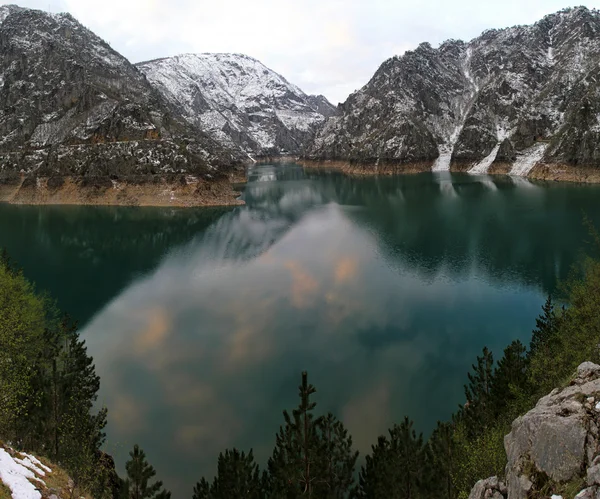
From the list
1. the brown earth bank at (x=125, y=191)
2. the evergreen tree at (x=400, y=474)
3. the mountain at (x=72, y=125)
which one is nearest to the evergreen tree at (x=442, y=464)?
the evergreen tree at (x=400, y=474)

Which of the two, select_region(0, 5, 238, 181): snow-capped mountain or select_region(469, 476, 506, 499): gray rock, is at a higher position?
select_region(0, 5, 238, 181): snow-capped mountain

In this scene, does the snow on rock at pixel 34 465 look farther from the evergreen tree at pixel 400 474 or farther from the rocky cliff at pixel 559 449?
the rocky cliff at pixel 559 449

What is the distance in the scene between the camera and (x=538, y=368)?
2580cm

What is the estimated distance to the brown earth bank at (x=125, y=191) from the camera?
128 meters

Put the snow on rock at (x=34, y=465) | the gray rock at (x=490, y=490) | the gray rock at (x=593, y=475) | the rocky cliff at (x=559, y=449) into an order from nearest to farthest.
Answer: the gray rock at (x=593, y=475) < the rocky cliff at (x=559, y=449) < the gray rock at (x=490, y=490) < the snow on rock at (x=34, y=465)

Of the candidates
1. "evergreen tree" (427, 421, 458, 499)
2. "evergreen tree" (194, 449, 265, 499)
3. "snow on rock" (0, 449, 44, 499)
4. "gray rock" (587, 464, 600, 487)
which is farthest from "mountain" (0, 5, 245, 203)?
"gray rock" (587, 464, 600, 487)

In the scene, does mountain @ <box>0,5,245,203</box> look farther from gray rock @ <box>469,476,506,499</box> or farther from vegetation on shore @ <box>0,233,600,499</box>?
gray rock @ <box>469,476,506,499</box>

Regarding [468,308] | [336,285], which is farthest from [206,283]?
[468,308]

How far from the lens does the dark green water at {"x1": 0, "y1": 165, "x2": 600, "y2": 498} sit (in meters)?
31.0

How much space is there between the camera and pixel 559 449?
1143 centimetres

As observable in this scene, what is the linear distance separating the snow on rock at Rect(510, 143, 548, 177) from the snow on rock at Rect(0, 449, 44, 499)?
208 meters

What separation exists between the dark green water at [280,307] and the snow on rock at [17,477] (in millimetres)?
12101

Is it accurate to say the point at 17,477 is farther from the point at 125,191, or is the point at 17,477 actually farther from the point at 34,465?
the point at 125,191

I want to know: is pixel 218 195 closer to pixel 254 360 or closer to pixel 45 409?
pixel 254 360
